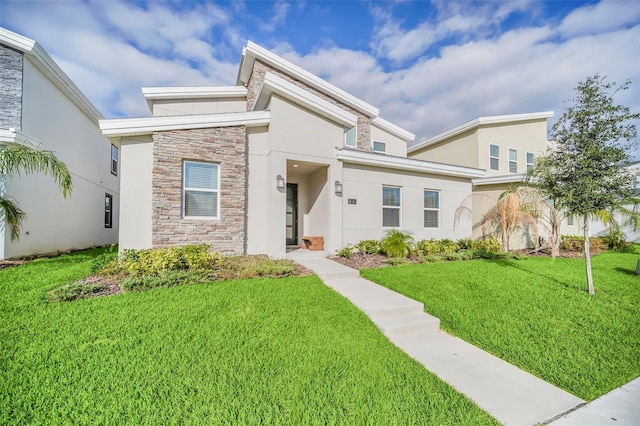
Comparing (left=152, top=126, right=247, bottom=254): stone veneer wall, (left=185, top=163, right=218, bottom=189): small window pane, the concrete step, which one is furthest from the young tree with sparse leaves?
(left=185, top=163, right=218, bottom=189): small window pane

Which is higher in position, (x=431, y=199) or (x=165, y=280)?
(x=431, y=199)

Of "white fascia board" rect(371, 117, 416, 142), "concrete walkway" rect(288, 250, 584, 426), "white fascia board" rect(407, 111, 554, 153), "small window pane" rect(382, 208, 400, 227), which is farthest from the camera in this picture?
"white fascia board" rect(371, 117, 416, 142)

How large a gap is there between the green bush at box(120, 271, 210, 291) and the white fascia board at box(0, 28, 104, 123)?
9229mm

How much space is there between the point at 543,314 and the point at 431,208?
22.2 feet

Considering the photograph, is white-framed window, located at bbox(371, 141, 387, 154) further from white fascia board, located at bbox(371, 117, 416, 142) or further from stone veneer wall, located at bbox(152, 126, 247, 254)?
stone veneer wall, located at bbox(152, 126, 247, 254)

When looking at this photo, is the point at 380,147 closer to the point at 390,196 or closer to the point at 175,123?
the point at 390,196

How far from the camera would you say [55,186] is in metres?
10.1

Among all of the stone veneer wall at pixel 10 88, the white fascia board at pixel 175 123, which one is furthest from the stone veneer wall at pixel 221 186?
the stone veneer wall at pixel 10 88

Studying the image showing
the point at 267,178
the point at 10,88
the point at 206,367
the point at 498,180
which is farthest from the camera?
the point at 498,180

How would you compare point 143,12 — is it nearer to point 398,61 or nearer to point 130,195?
point 130,195

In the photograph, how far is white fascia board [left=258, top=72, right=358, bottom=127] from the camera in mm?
8031

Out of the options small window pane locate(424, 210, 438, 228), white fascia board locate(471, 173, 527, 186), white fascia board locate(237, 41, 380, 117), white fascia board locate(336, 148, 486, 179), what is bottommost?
small window pane locate(424, 210, 438, 228)

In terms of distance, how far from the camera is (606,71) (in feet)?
18.4

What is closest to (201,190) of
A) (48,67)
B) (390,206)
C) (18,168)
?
(18,168)
